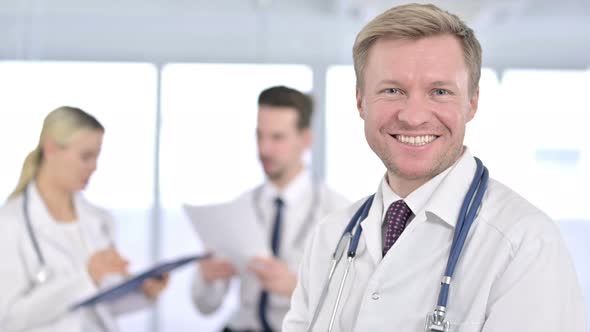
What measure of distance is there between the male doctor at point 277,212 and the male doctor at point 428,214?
1.84 meters

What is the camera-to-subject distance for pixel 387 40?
1.41 meters

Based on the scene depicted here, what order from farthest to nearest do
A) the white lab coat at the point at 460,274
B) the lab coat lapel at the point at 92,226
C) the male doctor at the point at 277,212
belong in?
the lab coat lapel at the point at 92,226, the male doctor at the point at 277,212, the white lab coat at the point at 460,274

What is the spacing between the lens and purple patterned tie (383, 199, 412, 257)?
1.45 m

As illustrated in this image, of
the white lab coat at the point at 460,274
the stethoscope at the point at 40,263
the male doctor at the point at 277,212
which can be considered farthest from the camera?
the male doctor at the point at 277,212

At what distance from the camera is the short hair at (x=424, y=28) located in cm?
137

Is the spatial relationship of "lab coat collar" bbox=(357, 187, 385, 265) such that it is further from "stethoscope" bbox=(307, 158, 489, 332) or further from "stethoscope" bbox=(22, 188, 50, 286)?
"stethoscope" bbox=(22, 188, 50, 286)

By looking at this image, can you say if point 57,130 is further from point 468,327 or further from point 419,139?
point 468,327

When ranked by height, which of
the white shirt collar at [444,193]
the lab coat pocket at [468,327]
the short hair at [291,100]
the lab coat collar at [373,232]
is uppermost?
the short hair at [291,100]

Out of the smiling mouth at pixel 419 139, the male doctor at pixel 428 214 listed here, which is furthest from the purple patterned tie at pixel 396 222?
the smiling mouth at pixel 419 139

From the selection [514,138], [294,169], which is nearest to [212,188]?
[294,169]

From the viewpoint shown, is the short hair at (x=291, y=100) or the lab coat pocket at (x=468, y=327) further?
the short hair at (x=291, y=100)

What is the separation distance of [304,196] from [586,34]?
4.89 ft

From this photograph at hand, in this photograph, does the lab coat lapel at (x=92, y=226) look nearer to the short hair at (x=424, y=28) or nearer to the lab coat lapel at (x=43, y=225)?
the lab coat lapel at (x=43, y=225)

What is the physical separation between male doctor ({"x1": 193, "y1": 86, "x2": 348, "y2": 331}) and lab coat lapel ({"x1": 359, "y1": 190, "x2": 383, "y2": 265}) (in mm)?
1843
